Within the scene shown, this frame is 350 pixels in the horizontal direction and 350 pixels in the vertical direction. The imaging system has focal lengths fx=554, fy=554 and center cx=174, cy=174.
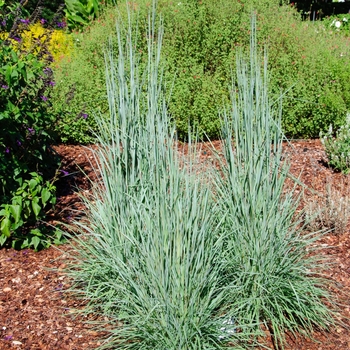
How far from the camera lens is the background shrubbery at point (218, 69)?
677 cm

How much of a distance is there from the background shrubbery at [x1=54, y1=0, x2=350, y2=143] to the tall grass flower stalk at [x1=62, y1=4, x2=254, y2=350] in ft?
10.8

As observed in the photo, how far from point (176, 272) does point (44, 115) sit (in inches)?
88.0

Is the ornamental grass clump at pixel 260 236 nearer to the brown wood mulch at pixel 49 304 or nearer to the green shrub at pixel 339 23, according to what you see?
the brown wood mulch at pixel 49 304

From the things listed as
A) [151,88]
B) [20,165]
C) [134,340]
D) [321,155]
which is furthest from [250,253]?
[321,155]

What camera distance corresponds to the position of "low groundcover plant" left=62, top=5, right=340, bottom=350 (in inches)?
114

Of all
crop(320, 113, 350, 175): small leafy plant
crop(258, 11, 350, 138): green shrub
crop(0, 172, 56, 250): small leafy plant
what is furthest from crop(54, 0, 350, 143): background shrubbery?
crop(0, 172, 56, 250): small leafy plant

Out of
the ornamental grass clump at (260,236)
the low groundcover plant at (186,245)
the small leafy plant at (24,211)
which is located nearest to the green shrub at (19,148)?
the small leafy plant at (24,211)

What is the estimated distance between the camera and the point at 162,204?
2.88m

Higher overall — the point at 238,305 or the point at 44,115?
the point at 44,115

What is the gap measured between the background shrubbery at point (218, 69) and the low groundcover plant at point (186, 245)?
10.8 ft

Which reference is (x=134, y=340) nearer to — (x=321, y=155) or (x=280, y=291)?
(x=280, y=291)

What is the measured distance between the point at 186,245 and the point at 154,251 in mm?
171

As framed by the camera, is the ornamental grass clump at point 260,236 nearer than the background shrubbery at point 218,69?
Yes

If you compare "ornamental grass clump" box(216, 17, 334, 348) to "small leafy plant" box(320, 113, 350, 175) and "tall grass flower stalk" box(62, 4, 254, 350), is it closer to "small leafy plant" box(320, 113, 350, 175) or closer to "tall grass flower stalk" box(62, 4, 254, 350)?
"tall grass flower stalk" box(62, 4, 254, 350)
